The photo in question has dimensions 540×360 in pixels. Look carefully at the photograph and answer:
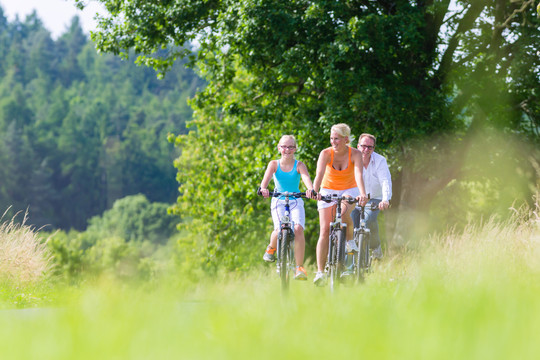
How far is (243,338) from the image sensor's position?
319 centimetres

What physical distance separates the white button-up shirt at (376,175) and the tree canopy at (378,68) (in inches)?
211

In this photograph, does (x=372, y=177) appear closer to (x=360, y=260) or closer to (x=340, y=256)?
(x=360, y=260)

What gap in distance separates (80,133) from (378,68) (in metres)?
139

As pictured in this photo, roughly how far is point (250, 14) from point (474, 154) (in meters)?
7.28

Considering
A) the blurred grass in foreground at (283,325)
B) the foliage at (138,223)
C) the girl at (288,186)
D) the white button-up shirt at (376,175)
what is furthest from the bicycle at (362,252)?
the foliage at (138,223)

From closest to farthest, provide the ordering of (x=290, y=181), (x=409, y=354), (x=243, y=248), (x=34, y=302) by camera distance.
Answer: (x=409, y=354) < (x=34, y=302) < (x=290, y=181) < (x=243, y=248)

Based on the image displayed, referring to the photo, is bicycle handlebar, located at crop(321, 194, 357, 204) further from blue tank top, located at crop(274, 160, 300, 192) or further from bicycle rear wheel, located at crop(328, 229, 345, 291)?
blue tank top, located at crop(274, 160, 300, 192)

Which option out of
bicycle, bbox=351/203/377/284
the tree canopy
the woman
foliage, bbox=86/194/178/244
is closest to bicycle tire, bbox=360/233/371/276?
bicycle, bbox=351/203/377/284

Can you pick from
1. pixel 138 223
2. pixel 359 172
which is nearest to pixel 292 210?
pixel 359 172

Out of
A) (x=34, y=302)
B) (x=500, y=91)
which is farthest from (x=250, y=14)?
(x=34, y=302)

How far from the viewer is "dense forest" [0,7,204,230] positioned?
422ft

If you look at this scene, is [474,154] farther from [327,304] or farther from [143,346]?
[143,346]

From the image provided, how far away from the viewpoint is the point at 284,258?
8250mm

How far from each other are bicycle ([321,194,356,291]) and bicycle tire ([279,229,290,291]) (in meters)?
0.52
